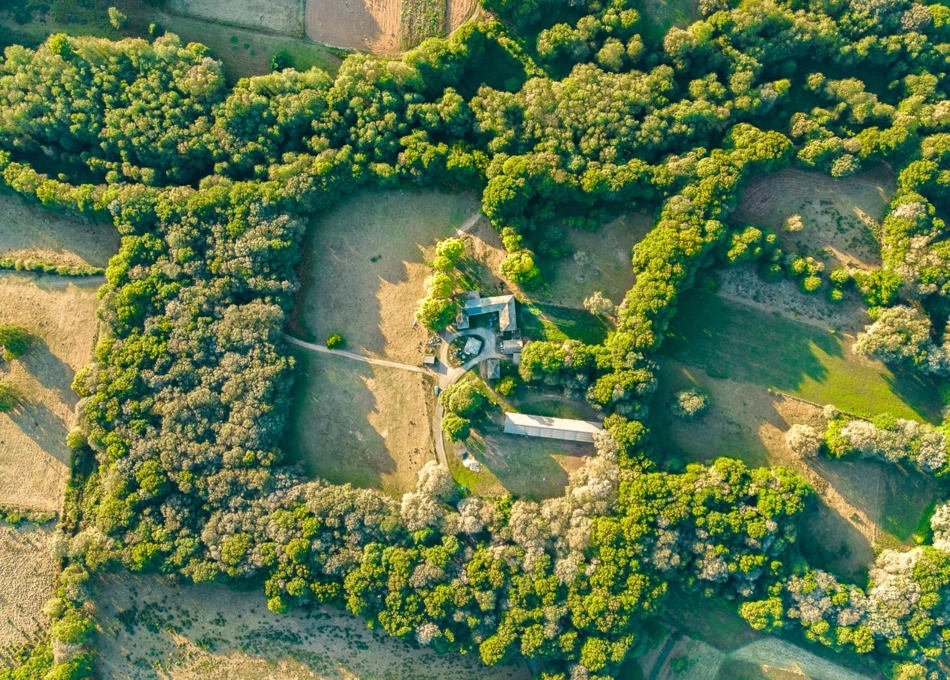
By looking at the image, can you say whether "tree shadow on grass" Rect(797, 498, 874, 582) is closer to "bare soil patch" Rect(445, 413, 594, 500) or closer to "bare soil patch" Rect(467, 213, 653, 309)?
"bare soil patch" Rect(445, 413, 594, 500)

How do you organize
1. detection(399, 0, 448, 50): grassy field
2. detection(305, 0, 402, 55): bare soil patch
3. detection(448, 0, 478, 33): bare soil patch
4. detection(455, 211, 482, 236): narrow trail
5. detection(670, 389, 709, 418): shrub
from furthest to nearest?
detection(305, 0, 402, 55): bare soil patch < detection(399, 0, 448, 50): grassy field < detection(448, 0, 478, 33): bare soil patch < detection(455, 211, 482, 236): narrow trail < detection(670, 389, 709, 418): shrub

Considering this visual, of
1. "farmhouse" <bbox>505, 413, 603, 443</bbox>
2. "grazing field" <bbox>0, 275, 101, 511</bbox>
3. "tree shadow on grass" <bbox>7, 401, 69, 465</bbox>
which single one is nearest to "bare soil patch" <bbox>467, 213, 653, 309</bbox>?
"farmhouse" <bbox>505, 413, 603, 443</bbox>

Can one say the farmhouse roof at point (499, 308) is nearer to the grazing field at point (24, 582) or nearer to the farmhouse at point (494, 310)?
the farmhouse at point (494, 310)

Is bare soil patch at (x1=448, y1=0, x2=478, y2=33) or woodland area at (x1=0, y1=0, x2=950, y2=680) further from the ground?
bare soil patch at (x1=448, y1=0, x2=478, y2=33)

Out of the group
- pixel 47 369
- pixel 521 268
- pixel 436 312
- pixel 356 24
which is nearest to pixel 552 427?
pixel 521 268

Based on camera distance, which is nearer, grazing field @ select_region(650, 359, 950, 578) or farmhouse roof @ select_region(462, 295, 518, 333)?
farmhouse roof @ select_region(462, 295, 518, 333)

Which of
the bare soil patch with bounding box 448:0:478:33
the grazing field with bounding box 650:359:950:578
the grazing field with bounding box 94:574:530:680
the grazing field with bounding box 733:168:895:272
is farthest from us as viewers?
the bare soil patch with bounding box 448:0:478:33
